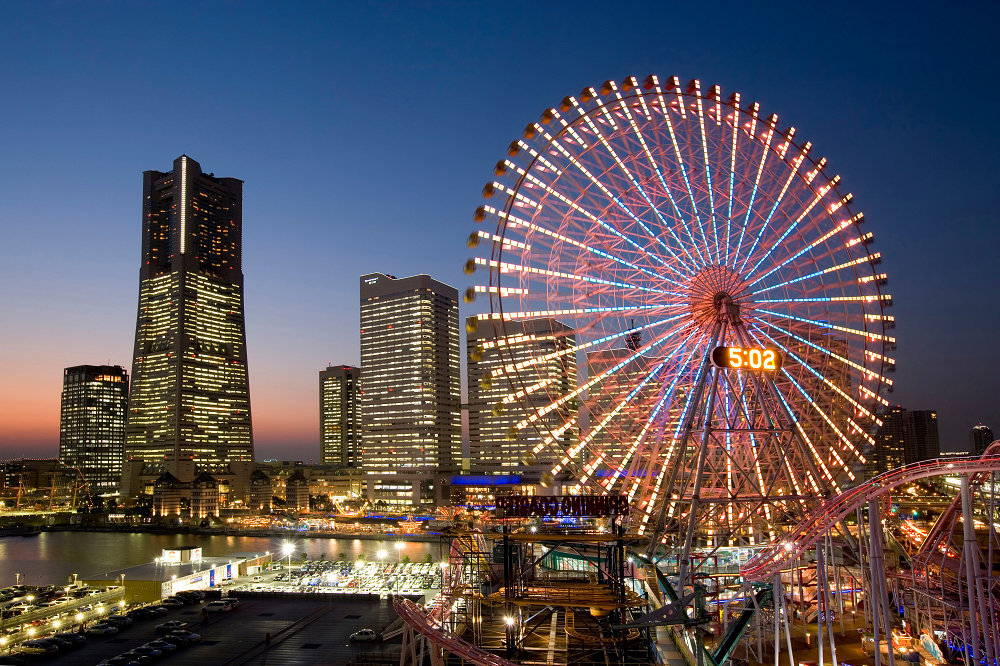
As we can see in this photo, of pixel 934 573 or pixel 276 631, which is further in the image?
pixel 276 631

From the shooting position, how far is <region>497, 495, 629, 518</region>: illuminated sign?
3619cm

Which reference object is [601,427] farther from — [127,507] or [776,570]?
[127,507]

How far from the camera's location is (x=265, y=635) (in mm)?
49906

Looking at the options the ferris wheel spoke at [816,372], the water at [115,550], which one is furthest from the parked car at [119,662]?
the water at [115,550]

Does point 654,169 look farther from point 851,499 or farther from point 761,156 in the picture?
point 851,499

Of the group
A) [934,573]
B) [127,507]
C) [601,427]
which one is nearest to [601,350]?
[601,427]

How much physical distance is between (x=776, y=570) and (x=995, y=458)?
9.43m

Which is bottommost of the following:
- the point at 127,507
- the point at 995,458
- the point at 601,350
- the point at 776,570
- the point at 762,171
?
the point at 127,507

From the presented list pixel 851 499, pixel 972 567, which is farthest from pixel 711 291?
pixel 972 567

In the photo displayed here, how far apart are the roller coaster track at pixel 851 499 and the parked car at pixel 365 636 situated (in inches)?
1038

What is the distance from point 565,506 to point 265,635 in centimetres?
2472

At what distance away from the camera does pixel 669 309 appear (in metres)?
37.1

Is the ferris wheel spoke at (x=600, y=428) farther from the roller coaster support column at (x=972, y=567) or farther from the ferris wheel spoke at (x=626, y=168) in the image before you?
the roller coaster support column at (x=972, y=567)

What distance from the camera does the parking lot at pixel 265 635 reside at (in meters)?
45.0
